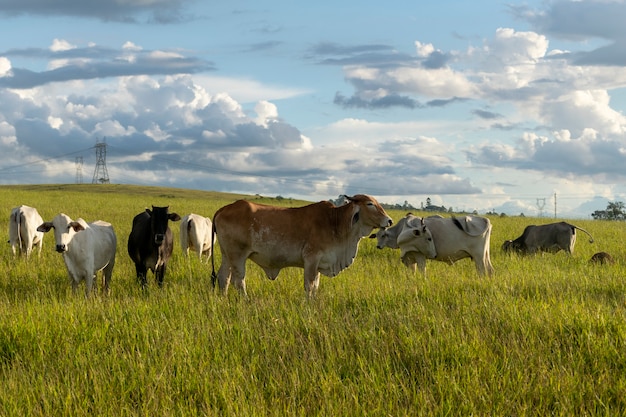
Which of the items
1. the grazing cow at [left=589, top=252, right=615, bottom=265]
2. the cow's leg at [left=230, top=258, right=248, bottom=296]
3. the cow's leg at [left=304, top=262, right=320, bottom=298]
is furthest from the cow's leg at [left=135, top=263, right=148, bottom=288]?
the grazing cow at [left=589, top=252, right=615, bottom=265]

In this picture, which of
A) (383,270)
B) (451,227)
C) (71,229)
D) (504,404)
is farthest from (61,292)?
(504,404)

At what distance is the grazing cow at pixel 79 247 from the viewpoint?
10.9 metres

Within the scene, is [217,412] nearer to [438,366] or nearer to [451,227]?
[438,366]

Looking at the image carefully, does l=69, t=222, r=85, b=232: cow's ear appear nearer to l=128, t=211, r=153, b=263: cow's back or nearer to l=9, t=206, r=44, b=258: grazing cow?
l=128, t=211, r=153, b=263: cow's back

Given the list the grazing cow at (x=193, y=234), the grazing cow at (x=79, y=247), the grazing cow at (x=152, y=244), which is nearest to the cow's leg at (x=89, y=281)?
the grazing cow at (x=79, y=247)

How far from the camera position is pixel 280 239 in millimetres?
10125

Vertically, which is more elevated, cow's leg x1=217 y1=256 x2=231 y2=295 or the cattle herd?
the cattle herd

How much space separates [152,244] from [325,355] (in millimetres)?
5996

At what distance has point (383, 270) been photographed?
14070 millimetres

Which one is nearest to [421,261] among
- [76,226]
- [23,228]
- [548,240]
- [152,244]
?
[152,244]

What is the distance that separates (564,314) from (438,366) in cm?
247

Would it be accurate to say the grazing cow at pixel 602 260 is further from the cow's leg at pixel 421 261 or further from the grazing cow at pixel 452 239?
the cow's leg at pixel 421 261

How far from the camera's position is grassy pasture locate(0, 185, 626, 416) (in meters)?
5.51

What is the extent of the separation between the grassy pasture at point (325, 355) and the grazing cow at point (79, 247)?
1511 mm
